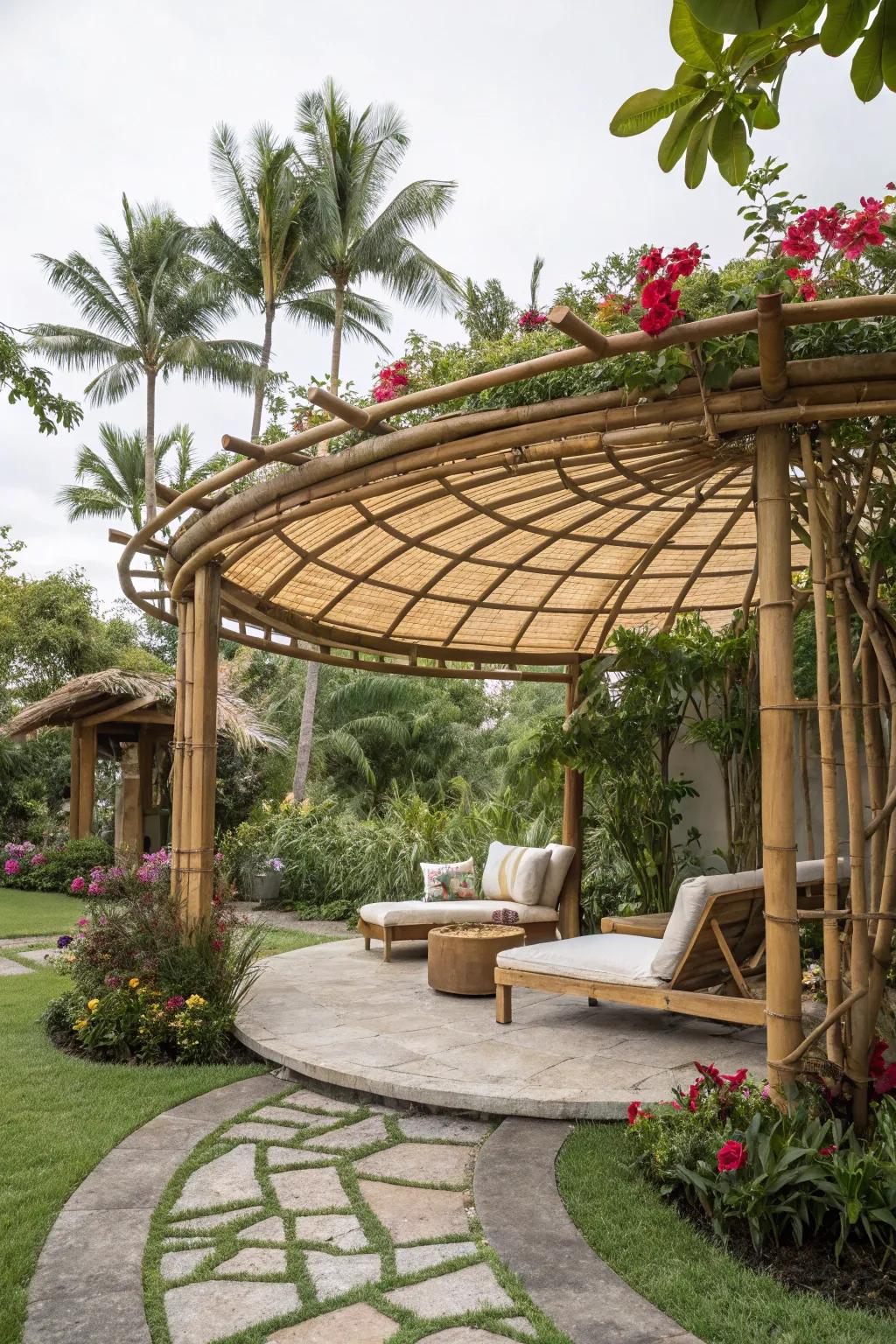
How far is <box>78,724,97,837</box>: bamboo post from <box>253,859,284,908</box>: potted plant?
3890 mm

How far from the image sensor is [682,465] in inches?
206

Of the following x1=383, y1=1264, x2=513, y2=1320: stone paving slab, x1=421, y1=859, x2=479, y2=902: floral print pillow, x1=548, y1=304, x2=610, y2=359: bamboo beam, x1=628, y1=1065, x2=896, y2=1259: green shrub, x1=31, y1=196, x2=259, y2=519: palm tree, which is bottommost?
x1=383, y1=1264, x2=513, y2=1320: stone paving slab

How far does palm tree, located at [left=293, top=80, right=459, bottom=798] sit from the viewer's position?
57.8 feet

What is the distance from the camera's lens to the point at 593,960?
5.41 metres

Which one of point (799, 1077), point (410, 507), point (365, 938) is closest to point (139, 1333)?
point (799, 1077)

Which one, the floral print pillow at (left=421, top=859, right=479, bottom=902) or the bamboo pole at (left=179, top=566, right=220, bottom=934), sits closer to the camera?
the bamboo pole at (left=179, top=566, right=220, bottom=934)

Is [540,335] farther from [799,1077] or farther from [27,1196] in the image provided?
[27,1196]

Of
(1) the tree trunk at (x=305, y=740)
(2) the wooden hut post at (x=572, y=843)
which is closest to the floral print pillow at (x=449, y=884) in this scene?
(2) the wooden hut post at (x=572, y=843)

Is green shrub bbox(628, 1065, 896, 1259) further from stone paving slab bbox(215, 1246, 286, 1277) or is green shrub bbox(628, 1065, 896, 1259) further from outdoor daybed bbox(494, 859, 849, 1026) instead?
stone paving slab bbox(215, 1246, 286, 1277)

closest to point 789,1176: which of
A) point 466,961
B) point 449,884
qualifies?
point 466,961

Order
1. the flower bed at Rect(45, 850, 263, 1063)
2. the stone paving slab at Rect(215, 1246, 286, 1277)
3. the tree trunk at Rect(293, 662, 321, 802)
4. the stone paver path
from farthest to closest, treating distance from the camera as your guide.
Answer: the tree trunk at Rect(293, 662, 321, 802) < the flower bed at Rect(45, 850, 263, 1063) < the stone paving slab at Rect(215, 1246, 286, 1277) < the stone paver path

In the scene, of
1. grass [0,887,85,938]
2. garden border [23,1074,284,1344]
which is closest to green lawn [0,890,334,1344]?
garden border [23,1074,284,1344]

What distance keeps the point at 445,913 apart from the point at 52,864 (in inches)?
316

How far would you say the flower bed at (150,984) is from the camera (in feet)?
17.6
